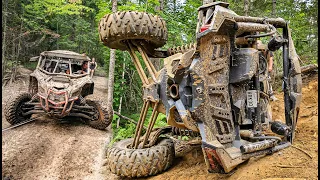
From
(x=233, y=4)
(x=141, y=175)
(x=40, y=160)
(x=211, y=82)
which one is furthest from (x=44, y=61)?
(x=233, y=4)

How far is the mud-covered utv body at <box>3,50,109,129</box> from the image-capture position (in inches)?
291

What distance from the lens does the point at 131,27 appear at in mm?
4004

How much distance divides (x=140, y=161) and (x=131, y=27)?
1.90 m

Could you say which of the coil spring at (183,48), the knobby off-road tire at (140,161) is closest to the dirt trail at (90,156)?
the knobby off-road tire at (140,161)

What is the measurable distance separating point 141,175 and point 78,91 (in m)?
4.81

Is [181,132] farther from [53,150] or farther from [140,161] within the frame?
[53,150]

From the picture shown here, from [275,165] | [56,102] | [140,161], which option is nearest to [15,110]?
[56,102]

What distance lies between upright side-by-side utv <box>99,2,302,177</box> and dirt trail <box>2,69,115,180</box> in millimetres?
1283

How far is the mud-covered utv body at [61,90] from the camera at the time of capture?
7402mm

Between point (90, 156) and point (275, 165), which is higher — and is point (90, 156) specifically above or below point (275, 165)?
below

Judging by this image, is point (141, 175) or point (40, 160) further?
point (40, 160)

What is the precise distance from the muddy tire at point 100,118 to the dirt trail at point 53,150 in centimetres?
17

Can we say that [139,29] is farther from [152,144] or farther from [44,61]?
[44,61]

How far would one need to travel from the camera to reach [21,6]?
52.9ft
